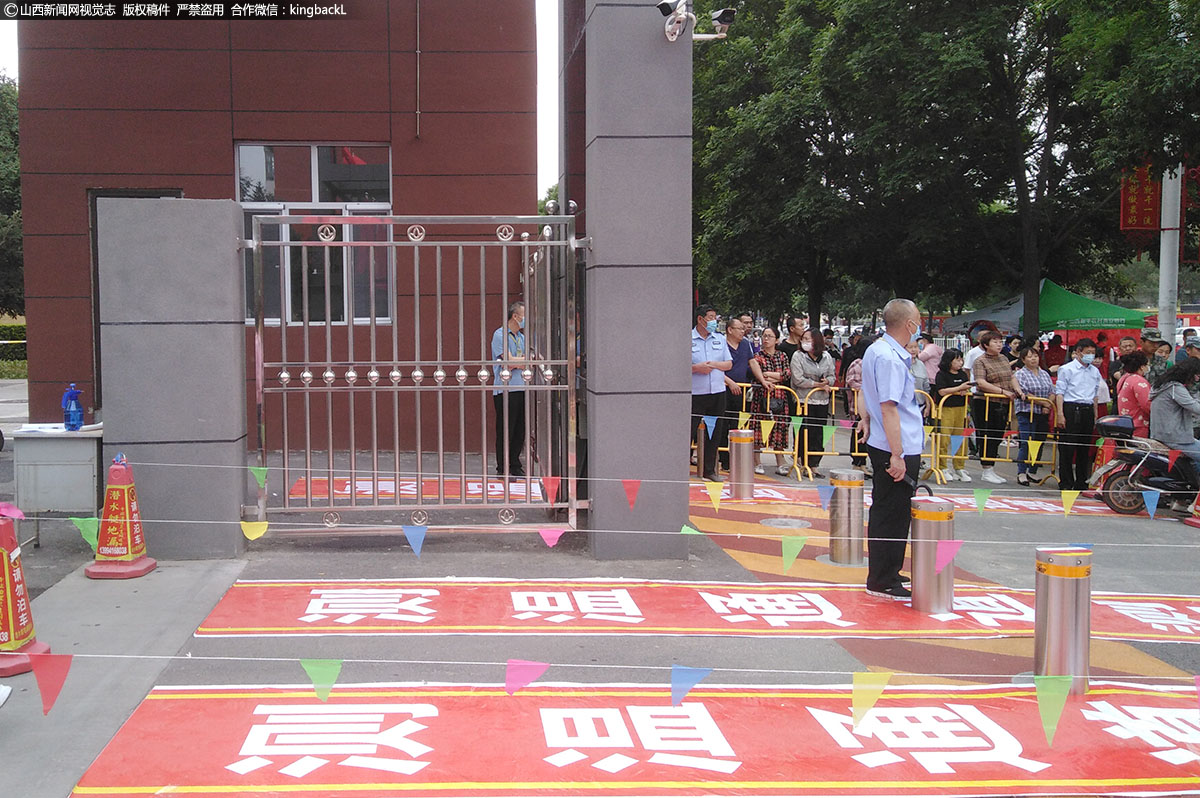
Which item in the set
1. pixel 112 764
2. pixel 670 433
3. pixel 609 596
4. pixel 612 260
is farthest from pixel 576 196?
pixel 112 764

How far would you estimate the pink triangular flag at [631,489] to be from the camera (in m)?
8.08

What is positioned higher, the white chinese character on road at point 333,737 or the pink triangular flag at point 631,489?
the pink triangular flag at point 631,489

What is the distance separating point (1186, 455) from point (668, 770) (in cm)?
872

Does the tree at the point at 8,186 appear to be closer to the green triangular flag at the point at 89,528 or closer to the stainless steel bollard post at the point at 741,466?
the stainless steel bollard post at the point at 741,466

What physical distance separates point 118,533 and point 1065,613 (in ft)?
20.0

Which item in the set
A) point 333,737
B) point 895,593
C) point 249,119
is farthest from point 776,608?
point 249,119

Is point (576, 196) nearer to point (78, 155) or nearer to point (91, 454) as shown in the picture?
point (91, 454)

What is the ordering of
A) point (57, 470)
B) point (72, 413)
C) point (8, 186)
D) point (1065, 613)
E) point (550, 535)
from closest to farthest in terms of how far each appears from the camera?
point (1065, 613) < point (550, 535) < point (57, 470) < point (72, 413) < point (8, 186)

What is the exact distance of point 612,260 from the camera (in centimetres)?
799

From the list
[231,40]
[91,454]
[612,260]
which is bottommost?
[91,454]

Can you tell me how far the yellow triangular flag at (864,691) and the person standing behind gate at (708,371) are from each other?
706cm

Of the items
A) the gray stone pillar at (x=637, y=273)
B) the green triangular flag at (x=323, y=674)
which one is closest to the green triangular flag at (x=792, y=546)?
the gray stone pillar at (x=637, y=273)

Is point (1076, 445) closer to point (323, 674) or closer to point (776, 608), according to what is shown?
point (776, 608)

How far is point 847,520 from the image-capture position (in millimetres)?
8422
